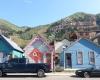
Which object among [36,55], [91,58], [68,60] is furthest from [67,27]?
[36,55]

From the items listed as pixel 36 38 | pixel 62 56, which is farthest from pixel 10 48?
pixel 62 56

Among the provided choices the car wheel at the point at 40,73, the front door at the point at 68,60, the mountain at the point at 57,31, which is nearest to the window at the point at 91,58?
the front door at the point at 68,60

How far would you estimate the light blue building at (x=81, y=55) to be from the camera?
4200cm

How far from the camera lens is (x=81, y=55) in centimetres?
4225

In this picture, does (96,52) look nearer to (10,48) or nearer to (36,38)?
(36,38)

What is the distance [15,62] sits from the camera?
99.6ft

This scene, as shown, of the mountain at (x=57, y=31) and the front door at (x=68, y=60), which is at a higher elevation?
the mountain at (x=57, y=31)

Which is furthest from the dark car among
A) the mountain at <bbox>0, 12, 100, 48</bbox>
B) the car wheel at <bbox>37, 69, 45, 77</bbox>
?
the mountain at <bbox>0, 12, 100, 48</bbox>

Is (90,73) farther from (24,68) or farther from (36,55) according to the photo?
(36,55)

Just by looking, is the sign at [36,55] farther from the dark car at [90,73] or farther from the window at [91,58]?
the dark car at [90,73]

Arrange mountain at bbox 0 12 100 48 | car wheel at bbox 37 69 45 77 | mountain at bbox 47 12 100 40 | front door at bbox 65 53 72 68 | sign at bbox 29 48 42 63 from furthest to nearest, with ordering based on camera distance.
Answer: mountain at bbox 47 12 100 40
mountain at bbox 0 12 100 48
front door at bbox 65 53 72 68
sign at bbox 29 48 42 63
car wheel at bbox 37 69 45 77

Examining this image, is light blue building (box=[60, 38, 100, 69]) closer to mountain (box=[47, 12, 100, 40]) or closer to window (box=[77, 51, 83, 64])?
window (box=[77, 51, 83, 64])

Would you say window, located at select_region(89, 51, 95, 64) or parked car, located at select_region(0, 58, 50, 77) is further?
window, located at select_region(89, 51, 95, 64)

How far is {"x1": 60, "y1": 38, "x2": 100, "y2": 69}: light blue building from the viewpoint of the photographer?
138 feet
